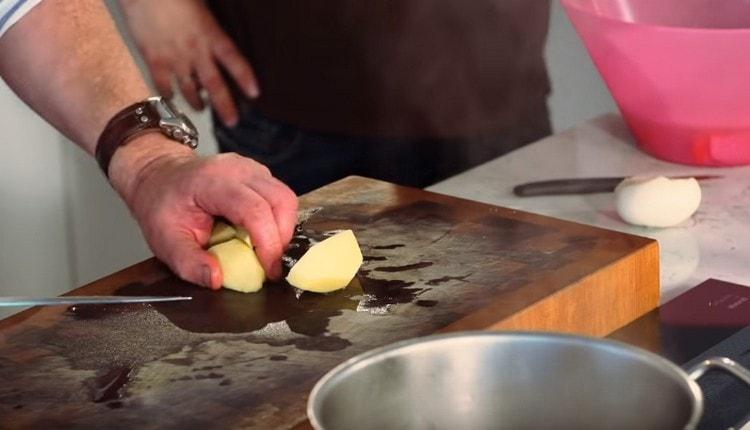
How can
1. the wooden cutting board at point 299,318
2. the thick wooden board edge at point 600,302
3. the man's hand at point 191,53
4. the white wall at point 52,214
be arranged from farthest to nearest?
the white wall at point 52,214, the man's hand at point 191,53, the thick wooden board edge at point 600,302, the wooden cutting board at point 299,318

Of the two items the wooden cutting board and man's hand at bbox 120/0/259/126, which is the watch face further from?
man's hand at bbox 120/0/259/126

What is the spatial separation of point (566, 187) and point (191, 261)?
1.58ft

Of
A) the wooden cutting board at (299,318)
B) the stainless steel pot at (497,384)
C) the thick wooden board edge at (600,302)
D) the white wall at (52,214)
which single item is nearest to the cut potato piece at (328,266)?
the wooden cutting board at (299,318)

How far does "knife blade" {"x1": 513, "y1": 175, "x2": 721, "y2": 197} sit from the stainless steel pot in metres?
0.80

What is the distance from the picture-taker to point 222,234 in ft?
4.42

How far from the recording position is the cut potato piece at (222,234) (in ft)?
4.42

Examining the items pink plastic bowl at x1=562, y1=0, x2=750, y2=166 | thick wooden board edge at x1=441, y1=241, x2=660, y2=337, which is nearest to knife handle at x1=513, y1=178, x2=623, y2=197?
pink plastic bowl at x1=562, y1=0, x2=750, y2=166

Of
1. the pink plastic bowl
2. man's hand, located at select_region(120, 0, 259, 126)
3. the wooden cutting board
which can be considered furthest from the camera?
man's hand, located at select_region(120, 0, 259, 126)

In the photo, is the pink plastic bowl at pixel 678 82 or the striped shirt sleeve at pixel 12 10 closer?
the striped shirt sleeve at pixel 12 10

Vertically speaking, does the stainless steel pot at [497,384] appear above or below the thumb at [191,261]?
above

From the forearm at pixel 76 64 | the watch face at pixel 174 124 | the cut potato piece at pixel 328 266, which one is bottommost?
the cut potato piece at pixel 328 266

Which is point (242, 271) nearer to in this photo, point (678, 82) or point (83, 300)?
point (83, 300)

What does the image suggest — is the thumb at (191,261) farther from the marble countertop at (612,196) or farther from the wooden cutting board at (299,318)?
the marble countertop at (612,196)

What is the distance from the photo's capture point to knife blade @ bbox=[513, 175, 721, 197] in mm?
1564
